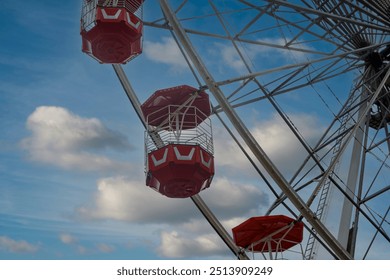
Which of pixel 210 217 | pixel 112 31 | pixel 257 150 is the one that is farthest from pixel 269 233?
pixel 112 31

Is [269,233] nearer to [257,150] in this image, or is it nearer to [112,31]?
[257,150]

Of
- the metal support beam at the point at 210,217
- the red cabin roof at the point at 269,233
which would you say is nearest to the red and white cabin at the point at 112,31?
the metal support beam at the point at 210,217

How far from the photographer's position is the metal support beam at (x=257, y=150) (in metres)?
14.5

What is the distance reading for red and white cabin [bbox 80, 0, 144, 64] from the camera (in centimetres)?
1853

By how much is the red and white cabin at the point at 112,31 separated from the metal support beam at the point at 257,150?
3.43 m

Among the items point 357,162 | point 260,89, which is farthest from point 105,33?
point 357,162

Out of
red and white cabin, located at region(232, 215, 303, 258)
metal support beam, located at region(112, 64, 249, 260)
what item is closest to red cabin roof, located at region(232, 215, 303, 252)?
red and white cabin, located at region(232, 215, 303, 258)

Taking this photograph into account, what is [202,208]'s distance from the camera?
752 inches

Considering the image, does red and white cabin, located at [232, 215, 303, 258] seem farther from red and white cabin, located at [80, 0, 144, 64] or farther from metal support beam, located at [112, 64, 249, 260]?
red and white cabin, located at [80, 0, 144, 64]

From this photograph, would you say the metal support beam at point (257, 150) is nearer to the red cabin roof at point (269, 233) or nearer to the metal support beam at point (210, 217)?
the red cabin roof at point (269, 233)

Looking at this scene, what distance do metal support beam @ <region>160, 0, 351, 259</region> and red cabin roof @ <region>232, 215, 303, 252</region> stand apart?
1.82m
